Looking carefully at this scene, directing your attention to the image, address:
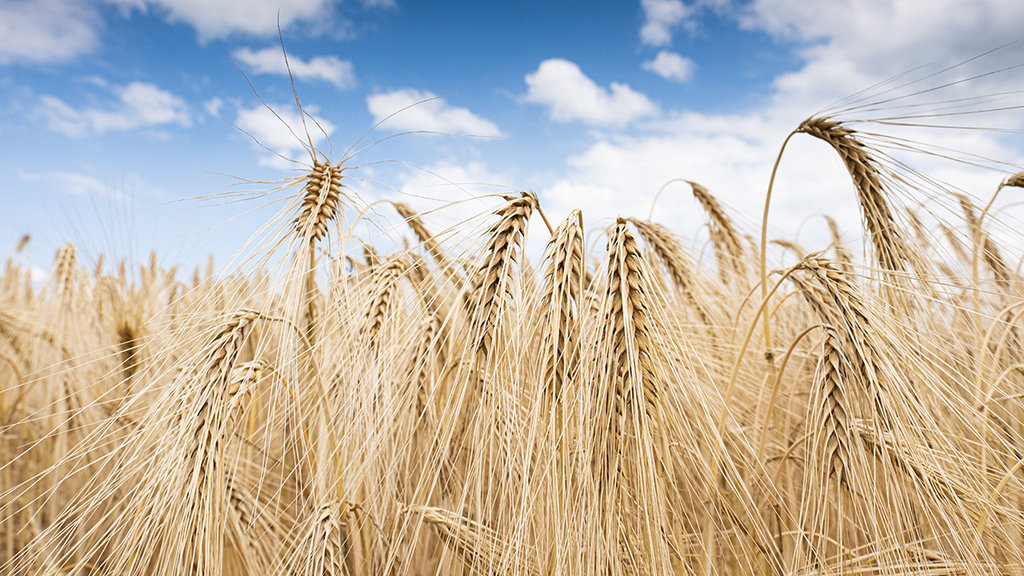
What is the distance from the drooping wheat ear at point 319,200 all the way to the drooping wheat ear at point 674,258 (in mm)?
965

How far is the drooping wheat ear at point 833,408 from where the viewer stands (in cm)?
108

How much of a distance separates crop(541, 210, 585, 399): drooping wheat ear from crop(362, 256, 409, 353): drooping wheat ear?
1.58 ft

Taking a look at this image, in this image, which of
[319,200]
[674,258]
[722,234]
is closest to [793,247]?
[722,234]

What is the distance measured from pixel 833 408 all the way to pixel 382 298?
44.0 inches

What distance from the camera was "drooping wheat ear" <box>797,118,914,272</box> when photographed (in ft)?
4.69

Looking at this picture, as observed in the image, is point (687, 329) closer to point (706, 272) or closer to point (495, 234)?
point (706, 272)

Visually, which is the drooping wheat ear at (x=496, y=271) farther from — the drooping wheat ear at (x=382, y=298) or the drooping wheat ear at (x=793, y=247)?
the drooping wheat ear at (x=793, y=247)

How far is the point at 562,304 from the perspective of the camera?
0.94 m

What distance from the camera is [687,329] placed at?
4.92ft

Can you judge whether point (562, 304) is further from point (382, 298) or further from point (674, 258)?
point (674, 258)

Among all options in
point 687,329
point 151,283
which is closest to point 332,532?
point 687,329

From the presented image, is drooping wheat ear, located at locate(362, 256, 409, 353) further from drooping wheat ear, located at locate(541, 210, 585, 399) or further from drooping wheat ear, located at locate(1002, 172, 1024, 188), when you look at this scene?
drooping wheat ear, located at locate(1002, 172, 1024, 188)

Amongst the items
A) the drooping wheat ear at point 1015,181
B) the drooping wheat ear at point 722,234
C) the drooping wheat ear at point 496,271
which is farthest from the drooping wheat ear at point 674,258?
the drooping wheat ear at point 1015,181

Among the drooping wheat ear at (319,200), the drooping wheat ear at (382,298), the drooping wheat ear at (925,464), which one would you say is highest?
the drooping wheat ear at (319,200)
